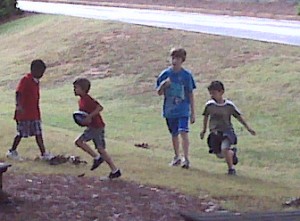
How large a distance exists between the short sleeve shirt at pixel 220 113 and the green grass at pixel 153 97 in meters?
0.56

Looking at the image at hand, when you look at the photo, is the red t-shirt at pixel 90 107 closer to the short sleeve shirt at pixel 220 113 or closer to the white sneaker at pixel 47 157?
the white sneaker at pixel 47 157

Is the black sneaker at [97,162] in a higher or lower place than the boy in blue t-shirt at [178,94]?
lower

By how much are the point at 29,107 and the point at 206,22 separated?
68.1ft

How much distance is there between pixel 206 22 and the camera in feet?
101

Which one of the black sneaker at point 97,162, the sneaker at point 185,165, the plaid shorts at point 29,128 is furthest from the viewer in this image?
the sneaker at point 185,165

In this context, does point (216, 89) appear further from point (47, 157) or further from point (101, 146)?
point (47, 157)

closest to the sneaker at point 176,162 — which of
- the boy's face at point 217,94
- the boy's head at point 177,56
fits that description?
the boy's face at point 217,94

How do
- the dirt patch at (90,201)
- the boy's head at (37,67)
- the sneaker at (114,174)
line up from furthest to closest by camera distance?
the boy's head at (37,67), the sneaker at (114,174), the dirt patch at (90,201)

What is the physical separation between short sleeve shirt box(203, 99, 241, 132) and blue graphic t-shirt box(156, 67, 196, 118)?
452 mm

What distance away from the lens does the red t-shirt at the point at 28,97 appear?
10.4 meters

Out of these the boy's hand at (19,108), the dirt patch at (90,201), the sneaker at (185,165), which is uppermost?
the boy's hand at (19,108)

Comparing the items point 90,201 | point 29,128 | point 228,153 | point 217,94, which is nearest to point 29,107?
point 29,128

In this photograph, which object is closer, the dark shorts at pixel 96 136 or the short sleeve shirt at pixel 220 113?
the dark shorts at pixel 96 136

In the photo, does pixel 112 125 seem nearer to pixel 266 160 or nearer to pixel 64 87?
pixel 266 160
